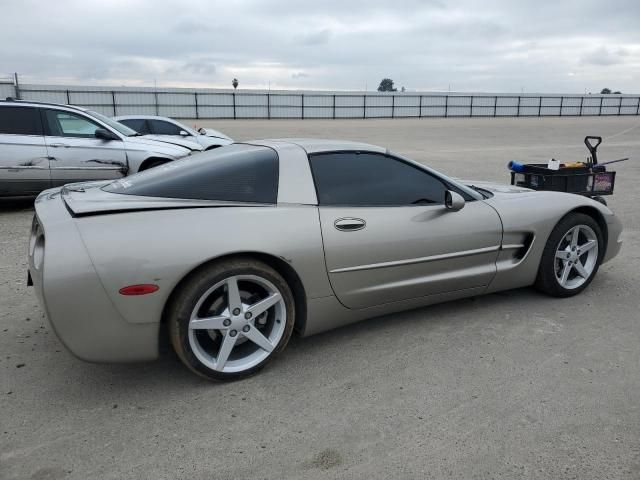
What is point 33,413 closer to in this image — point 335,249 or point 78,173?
point 335,249

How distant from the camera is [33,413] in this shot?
8.82 feet

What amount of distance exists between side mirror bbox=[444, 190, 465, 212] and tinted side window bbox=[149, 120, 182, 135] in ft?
34.3

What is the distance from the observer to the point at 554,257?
161 inches

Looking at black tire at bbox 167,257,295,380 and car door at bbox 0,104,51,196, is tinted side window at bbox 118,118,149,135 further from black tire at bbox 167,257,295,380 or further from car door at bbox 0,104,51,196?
black tire at bbox 167,257,295,380

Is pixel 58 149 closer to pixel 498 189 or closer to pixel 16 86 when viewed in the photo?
pixel 498 189

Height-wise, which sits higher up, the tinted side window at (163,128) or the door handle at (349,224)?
the tinted side window at (163,128)

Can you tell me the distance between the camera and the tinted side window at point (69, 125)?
7.61 m

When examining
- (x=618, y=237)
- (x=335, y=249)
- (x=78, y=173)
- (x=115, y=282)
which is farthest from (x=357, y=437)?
(x=78, y=173)

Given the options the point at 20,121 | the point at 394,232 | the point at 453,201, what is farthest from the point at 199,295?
the point at 20,121

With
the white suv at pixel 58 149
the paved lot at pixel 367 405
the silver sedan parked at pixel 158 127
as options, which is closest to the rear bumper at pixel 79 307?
the paved lot at pixel 367 405

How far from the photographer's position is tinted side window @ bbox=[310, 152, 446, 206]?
3.36 m

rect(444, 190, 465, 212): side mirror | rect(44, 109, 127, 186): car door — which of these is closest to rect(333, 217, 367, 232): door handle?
rect(444, 190, 465, 212): side mirror

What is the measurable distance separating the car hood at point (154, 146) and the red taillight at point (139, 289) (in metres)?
5.92

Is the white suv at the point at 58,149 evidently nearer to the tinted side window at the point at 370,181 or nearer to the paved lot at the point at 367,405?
the paved lot at the point at 367,405
